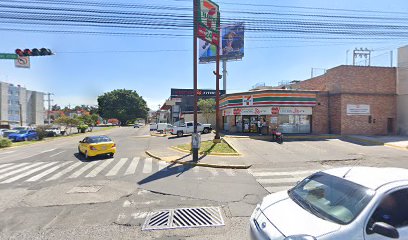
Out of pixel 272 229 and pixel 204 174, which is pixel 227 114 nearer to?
pixel 204 174

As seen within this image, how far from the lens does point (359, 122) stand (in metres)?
22.0

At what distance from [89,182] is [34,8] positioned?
8161 millimetres

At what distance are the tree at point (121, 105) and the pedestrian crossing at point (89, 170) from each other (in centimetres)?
7098

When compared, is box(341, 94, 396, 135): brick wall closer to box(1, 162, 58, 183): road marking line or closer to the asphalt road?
the asphalt road

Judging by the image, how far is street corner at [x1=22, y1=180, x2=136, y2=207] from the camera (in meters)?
6.27

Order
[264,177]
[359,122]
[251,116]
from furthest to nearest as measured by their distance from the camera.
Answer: [251,116] < [359,122] < [264,177]

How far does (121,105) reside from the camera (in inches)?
3147

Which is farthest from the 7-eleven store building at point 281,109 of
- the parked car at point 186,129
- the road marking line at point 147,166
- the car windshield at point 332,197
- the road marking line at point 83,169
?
the car windshield at point 332,197

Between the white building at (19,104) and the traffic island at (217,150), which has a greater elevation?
the white building at (19,104)

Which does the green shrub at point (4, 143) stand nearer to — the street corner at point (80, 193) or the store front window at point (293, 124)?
the street corner at point (80, 193)

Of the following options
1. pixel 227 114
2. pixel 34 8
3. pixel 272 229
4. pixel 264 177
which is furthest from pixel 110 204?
pixel 227 114

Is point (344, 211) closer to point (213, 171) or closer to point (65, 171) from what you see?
point (213, 171)

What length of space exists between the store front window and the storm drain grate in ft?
61.7

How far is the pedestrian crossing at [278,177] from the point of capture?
752cm
